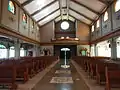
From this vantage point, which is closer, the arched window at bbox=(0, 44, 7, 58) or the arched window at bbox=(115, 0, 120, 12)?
the arched window at bbox=(115, 0, 120, 12)

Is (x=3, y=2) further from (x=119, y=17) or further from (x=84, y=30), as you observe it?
(x=84, y=30)

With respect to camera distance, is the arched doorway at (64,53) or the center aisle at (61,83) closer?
the center aisle at (61,83)

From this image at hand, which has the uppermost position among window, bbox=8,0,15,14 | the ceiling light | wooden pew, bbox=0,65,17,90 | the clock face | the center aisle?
the ceiling light

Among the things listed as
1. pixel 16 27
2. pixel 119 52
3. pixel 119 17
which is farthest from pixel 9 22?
pixel 119 52

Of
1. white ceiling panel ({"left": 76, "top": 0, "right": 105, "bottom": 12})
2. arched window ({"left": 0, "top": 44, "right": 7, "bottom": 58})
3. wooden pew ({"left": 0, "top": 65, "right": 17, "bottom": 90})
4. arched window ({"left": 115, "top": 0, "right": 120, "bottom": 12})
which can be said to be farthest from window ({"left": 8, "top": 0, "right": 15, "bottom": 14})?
wooden pew ({"left": 0, "top": 65, "right": 17, "bottom": 90})

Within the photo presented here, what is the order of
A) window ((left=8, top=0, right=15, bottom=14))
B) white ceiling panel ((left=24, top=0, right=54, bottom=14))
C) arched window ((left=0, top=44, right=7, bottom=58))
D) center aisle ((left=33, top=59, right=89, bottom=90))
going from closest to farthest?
1. center aisle ((left=33, top=59, right=89, bottom=90))
2. window ((left=8, top=0, right=15, bottom=14))
3. white ceiling panel ((left=24, top=0, right=54, bottom=14))
4. arched window ((left=0, top=44, right=7, bottom=58))

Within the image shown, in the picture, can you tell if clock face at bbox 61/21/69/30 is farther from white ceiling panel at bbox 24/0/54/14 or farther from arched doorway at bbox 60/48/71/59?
white ceiling panel at bbox 24/0/54/14

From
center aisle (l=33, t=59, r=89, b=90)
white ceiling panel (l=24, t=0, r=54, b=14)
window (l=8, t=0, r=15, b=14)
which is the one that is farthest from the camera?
white ceiling panel (l=24, t=0, r=54, b=14)

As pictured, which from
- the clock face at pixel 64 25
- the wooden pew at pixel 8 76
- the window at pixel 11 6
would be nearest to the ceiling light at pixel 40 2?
the window at pixel 11 6

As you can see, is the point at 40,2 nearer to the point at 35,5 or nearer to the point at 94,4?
the point at 35,5

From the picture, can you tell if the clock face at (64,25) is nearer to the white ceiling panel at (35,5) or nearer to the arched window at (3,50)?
the white ceiling panel at (35,5)

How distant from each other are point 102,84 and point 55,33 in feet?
87.3

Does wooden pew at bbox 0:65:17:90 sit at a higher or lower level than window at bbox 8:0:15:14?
lower

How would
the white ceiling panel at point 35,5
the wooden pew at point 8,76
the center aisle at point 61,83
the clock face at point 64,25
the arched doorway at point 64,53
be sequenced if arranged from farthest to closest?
1. the arched doorway at point 64,53
2. the clock face at point 64,25
3. the white ceiling panel at point 35,5
4. the center aisle at point 61,83
5. the wooden pew at point 8,76
